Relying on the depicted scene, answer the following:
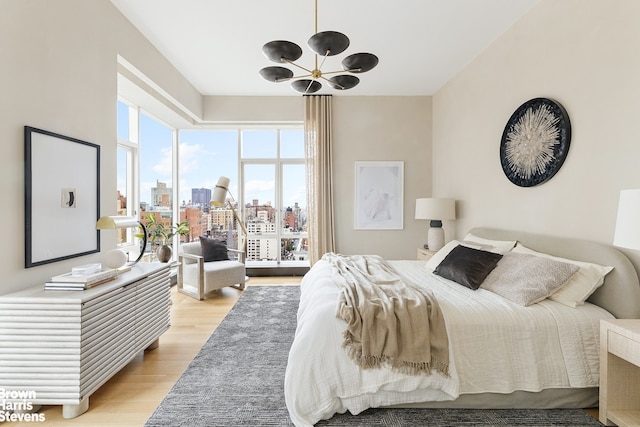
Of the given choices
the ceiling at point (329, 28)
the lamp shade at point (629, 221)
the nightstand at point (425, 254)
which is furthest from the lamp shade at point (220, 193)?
the lamp shade at point (629, 221)

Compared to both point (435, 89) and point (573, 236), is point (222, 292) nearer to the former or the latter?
point (573, 236)

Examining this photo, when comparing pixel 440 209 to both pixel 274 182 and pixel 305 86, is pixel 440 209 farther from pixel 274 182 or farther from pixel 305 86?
pixel 274 182

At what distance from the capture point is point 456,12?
9.50ft

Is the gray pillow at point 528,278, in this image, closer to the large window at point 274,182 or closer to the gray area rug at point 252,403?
the gray area rug at point 252,403

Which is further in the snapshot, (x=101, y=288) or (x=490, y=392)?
(x=101, y=288)

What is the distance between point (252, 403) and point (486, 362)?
1.46 meters

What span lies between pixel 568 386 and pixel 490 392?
0.47m

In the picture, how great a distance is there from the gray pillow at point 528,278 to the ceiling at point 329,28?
230cm

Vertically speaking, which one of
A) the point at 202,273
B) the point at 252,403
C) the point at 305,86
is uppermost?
the point at 305,86

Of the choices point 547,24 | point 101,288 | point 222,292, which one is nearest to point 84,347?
point 101,288

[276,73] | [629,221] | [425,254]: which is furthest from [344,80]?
[425,254]

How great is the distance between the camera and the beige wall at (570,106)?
205cm

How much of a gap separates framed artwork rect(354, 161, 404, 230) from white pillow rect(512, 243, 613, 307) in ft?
10.3

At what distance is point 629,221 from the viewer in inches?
61.0
